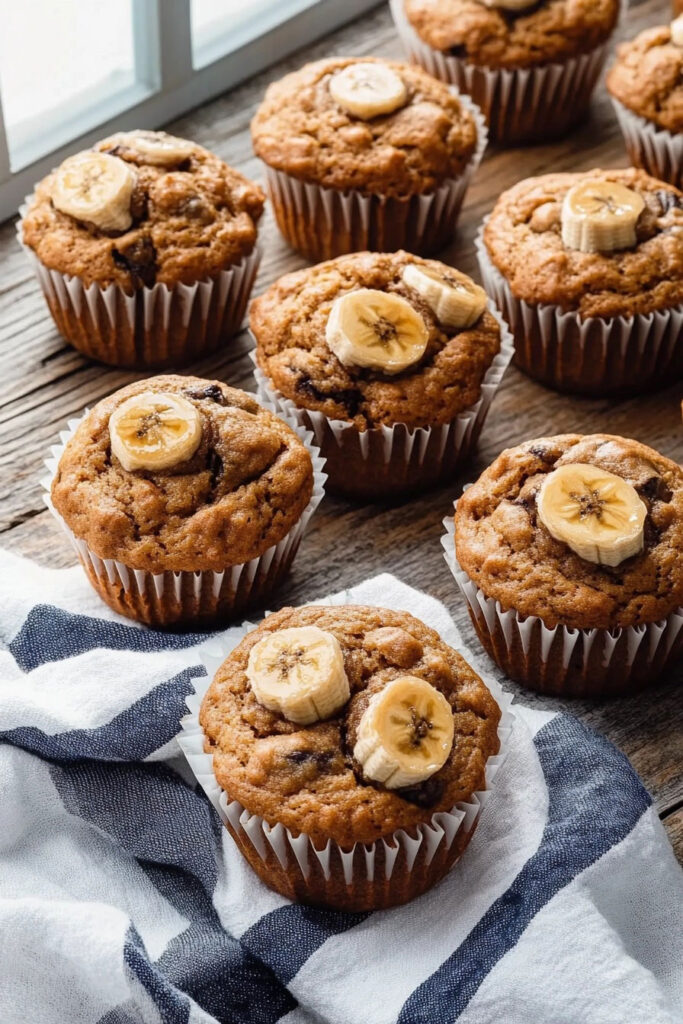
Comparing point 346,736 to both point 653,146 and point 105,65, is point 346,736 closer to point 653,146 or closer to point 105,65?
point 653,146

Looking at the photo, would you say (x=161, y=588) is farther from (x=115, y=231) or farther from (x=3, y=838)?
(x=115, y=231)

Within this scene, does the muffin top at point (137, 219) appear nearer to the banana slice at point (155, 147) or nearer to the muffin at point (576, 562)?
the banana slice at point (155, 147)

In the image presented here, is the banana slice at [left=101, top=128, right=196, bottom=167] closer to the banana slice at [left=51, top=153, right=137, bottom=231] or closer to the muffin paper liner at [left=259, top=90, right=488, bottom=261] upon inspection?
the banana slice at [left=51, top=153, right=137, bottom=231]

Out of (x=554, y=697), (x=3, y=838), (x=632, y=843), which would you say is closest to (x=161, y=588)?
(x=3, y=838)

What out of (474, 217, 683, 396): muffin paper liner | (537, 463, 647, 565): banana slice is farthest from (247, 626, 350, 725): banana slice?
(474, 217, 683, 396): muffin paper liner

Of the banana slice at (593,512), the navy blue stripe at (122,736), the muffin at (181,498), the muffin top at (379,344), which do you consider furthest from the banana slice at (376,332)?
the navy blue stripe at (122,736)

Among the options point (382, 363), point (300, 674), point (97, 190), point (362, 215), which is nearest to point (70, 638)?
Answer: point (300, 674)

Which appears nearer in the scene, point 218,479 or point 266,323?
point 218,479
